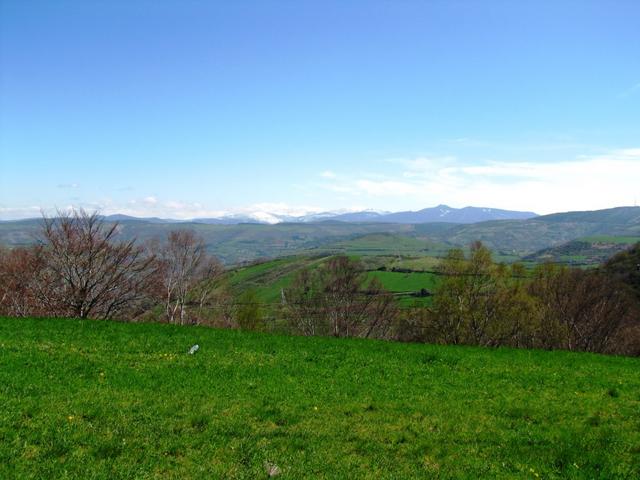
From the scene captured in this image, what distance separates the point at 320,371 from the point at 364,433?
6813mm

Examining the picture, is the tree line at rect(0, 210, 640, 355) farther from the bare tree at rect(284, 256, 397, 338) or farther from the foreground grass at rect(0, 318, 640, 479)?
the foreground grass at rect(0, 318, 640, 479)

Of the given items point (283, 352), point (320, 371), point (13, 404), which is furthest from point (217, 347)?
point (13, 404)

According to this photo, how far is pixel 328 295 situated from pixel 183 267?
64.3 ft

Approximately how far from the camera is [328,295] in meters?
61.6

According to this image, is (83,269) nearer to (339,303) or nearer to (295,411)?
(295,411)

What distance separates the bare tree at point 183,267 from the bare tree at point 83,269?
41.0 ft

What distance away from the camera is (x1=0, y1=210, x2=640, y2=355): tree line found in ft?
125

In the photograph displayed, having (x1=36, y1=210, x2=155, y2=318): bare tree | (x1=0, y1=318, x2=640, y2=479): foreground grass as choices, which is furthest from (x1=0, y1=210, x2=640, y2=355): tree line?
(x1=0, y1=318, x2=640, y2=479): foreground grass

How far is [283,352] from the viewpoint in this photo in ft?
73.8

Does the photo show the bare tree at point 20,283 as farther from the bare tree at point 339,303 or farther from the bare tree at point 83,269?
the bare tree at point 339,303

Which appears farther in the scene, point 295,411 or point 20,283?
point 20,283

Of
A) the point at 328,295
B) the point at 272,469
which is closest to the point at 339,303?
the point at 328,295

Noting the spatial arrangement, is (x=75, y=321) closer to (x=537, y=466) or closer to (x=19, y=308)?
(x=537, y=466)

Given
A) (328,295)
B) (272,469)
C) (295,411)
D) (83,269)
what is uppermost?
(83,269)
